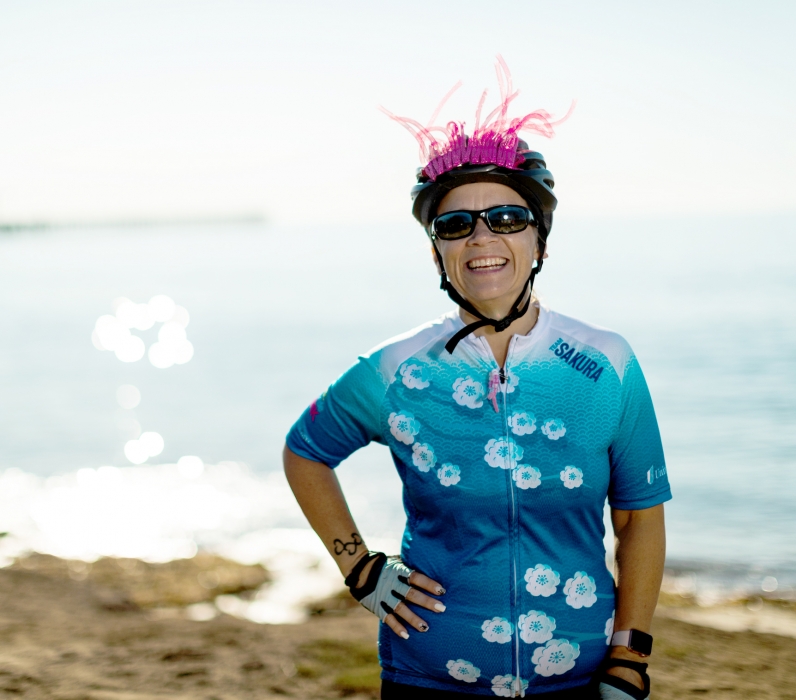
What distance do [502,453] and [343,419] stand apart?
55 centimetres

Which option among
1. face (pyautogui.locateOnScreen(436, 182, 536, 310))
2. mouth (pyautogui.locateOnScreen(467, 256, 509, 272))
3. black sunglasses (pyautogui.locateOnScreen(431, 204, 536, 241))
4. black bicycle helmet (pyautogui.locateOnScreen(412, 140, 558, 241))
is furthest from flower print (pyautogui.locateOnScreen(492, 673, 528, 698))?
black bicycle helmet (pyautogui.locateOnScreen(412, 140, 558, 241))

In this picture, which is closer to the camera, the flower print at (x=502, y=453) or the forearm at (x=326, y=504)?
the flower print at (x=502, y=453)

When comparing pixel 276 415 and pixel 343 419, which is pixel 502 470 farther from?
pixel 276 415

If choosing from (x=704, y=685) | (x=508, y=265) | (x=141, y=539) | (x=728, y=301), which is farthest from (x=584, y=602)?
(x=728, y=301)

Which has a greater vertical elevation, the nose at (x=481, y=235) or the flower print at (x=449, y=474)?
the nose at (x=481, y=235)

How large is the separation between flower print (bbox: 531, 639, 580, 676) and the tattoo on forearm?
2.20ft

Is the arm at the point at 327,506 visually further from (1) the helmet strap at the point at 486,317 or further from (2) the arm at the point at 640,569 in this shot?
(2) the arm at the point at 640,569

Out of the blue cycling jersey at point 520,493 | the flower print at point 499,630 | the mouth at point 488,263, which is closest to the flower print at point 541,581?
the blue cycling jersey at point 520,493

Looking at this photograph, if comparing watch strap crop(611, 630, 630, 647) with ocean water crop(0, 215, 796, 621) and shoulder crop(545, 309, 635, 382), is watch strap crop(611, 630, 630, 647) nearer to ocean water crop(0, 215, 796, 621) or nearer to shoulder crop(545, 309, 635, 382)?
shoulder crop(545, 309, 635, 382)

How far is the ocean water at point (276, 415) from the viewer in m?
10.2

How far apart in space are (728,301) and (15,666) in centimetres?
3268

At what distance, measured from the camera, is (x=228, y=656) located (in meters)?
5.36

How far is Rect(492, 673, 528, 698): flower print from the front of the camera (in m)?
2.48

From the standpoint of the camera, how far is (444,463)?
254cm
